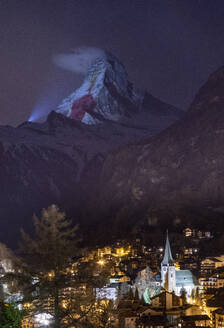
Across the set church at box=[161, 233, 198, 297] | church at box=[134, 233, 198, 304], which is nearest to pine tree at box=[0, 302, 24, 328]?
church at box=[134, 233, 198, 304]

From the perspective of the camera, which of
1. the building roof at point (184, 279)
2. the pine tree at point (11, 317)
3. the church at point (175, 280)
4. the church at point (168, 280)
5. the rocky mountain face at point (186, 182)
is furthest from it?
the rocky mountain face at point (186, 182)

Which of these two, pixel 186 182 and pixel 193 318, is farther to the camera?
pixel 186 182

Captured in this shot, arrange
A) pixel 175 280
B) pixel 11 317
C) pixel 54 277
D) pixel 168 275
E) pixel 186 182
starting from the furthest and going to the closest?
pixel 186 182, pixel 168 275, pixel 175 280, pixel 54 277, pixel 11 317

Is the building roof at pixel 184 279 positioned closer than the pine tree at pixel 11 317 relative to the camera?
No

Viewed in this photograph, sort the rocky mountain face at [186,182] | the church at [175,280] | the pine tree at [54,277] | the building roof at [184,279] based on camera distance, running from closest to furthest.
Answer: the pine tree at [54,277], the church at [175,280], the building roof at [184,279], the rocky mountain face at [186,182]

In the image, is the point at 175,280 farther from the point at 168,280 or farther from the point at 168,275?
the point at 168,275

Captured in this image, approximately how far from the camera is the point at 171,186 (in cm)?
18088

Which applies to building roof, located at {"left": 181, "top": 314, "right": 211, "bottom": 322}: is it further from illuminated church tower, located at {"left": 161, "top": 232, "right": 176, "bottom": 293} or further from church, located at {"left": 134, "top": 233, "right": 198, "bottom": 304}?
illuminated church tower, located at {"left": 161, "top": 232, "right": 176, "bottom": 293}

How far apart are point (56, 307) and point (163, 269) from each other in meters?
55.8

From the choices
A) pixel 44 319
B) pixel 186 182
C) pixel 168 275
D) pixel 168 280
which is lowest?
pixel 44 319

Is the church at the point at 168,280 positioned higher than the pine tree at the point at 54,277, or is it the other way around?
the church at the point at 168,280

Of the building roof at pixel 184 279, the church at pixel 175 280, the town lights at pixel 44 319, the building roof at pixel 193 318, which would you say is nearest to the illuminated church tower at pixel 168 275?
the church at pixel 175 280

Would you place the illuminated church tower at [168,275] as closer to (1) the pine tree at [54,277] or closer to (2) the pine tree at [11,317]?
(1) the pine tree at [54,277]

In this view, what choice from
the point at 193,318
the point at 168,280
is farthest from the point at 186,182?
the point at 193,318
